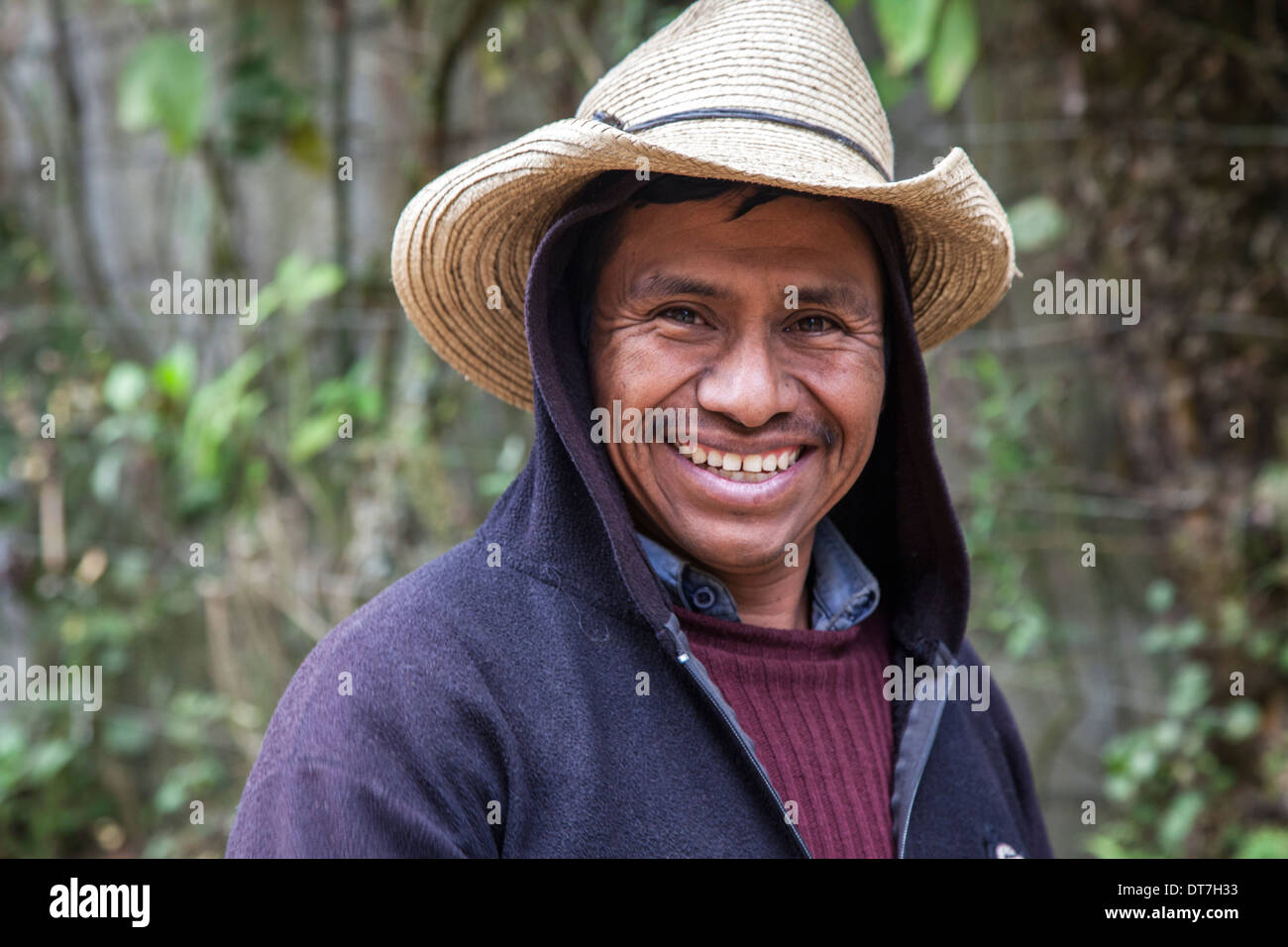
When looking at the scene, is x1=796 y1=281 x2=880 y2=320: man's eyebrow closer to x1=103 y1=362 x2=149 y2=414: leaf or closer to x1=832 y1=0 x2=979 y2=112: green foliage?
x1=832 y1=0 x2=979 y2=112: green foliage

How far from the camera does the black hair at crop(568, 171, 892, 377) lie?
1392 millimetres

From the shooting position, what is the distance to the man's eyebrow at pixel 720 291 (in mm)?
1383

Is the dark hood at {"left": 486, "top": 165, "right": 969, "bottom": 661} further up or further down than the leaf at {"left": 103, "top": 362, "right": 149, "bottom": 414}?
further down

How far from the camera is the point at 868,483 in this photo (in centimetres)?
A: 173

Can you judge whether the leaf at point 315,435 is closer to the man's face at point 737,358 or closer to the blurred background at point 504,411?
→ the blurred background at point 504,411

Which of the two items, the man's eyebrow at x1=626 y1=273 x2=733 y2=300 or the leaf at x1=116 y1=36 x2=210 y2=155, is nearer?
the man's eyebrow at x1=626 y1=273 x2=733 y2=300

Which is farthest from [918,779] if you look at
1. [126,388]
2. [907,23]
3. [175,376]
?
[126,388]

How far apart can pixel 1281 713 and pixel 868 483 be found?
1984 millimetres

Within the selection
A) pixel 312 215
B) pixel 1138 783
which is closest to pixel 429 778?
pixel 1138 783

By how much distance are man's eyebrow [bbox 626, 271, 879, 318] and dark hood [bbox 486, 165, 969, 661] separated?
0.08 m

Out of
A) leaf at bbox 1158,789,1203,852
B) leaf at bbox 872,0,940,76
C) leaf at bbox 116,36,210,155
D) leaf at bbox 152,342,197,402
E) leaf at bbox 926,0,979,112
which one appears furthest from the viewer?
leaf at bbox 152,342,197,402

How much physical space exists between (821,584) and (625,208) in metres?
0.57

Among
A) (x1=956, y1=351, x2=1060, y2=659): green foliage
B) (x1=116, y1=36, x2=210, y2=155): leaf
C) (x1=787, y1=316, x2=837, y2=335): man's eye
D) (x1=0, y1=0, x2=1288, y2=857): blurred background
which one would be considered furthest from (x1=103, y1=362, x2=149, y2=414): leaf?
(x1=787, y1=316, x2=837, y2=335): man's eye
